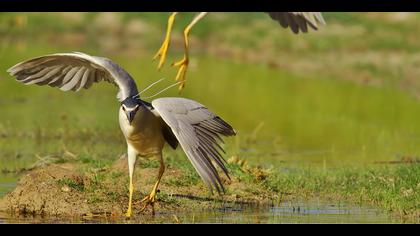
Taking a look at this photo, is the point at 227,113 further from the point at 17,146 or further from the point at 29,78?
the point at 29,78

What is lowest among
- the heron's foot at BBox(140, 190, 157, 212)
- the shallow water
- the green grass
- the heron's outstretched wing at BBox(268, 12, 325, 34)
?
the shallow water

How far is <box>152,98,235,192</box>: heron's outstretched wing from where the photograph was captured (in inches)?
295

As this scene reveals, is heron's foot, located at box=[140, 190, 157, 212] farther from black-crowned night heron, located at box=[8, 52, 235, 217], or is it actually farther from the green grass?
the green grass

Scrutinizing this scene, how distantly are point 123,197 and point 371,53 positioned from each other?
44.5 feet

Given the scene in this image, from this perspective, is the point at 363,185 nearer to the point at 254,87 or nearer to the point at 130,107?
the point at 130,107

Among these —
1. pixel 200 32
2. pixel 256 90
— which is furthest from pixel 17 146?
pixel 200 32

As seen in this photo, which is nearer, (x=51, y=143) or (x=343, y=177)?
(x=343, y=177)

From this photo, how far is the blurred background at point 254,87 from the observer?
1273cm

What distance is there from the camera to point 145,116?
809 cm

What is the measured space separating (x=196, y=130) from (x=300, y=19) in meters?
4.05

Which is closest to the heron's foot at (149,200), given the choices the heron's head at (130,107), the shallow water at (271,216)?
the shallow water at (271,216)

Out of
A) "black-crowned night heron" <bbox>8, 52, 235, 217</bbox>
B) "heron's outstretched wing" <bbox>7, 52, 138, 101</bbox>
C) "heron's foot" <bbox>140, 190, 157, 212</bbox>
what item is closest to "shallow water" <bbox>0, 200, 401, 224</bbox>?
"heron's foot" <bbox>140, 190, 157, 212</bbox>

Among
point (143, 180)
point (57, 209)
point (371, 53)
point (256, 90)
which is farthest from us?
point (371, 53)

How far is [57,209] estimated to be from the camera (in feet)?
26.8
